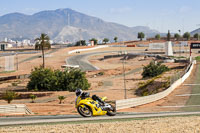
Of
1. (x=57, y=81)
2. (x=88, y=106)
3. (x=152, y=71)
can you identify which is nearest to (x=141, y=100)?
(x=88, y=106)

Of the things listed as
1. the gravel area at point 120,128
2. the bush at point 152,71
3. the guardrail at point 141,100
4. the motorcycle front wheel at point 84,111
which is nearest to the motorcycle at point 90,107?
the motorcycle front wheel at point 84,111

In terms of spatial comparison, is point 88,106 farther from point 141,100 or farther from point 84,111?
point 141,100

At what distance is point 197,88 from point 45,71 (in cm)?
2548

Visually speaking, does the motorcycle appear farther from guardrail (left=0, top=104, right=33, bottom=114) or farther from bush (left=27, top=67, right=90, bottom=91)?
bush (left=27, top=67, right=90, bottom=91)

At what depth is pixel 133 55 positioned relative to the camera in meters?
127

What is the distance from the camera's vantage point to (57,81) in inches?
2035

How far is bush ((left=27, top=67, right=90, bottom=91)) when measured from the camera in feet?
168

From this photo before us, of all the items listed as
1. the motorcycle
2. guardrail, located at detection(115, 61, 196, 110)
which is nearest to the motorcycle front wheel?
the motorcycle

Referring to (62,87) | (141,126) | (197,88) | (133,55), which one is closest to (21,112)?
(141,126)

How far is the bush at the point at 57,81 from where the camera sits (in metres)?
51.2

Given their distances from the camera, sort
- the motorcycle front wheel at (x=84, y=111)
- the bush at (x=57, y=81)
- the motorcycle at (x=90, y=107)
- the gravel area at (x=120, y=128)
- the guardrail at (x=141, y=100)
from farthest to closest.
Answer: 1. the bush at (x=57, y=81)
2. the guardrail at (x=141, y=100)
3. the motorcycle front wheel at (x=84, y=111)
4. the motorcycle at (x=90, y=107)
5. the gravel area at (x=120, y=128)

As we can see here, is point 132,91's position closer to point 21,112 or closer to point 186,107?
point 186,107

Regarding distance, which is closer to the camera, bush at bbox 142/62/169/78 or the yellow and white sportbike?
the yellow and white sportbike

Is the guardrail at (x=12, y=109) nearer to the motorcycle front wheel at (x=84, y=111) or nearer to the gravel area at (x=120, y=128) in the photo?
the motorcycle front wheel at (x=84, y=111)
